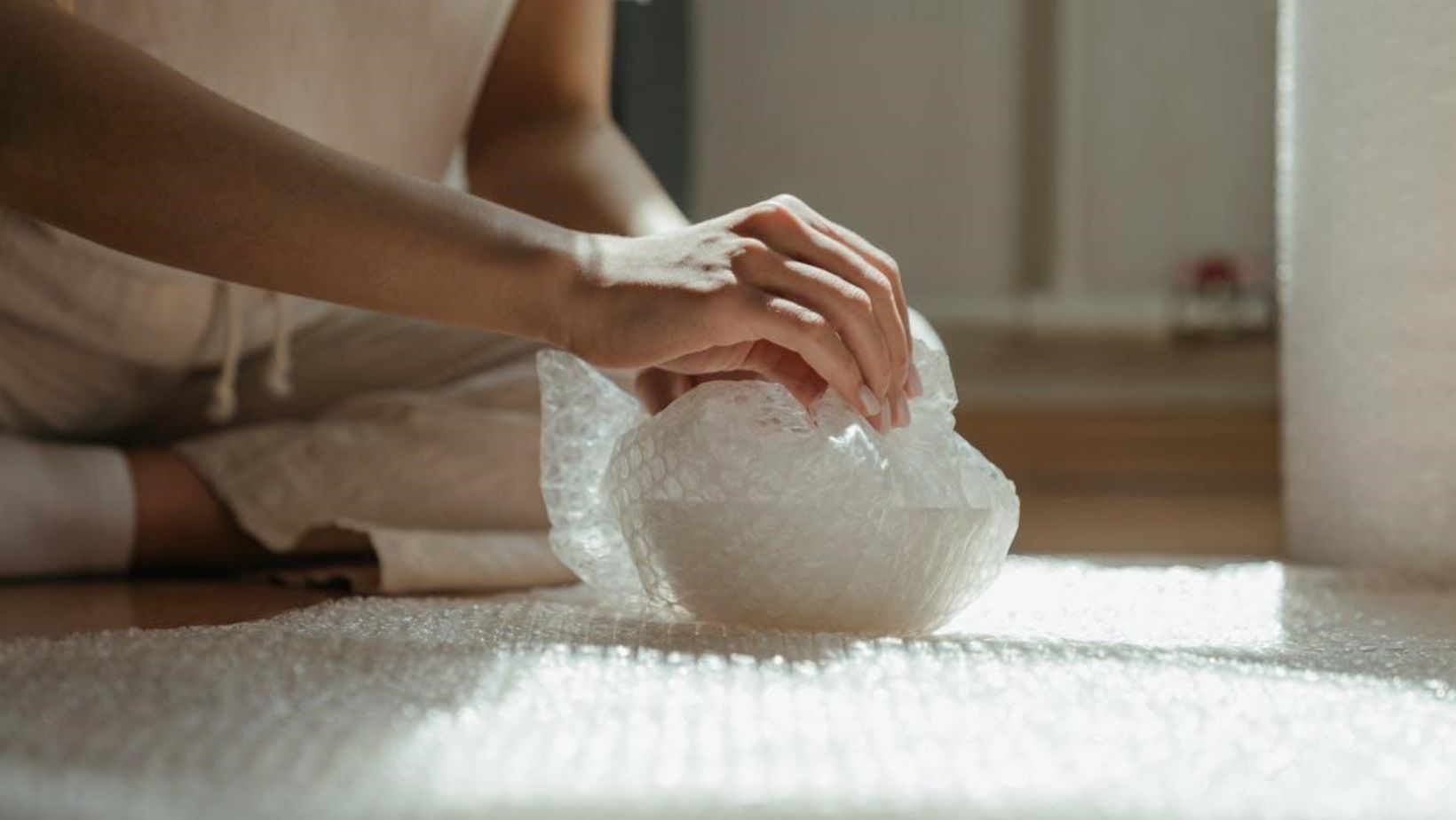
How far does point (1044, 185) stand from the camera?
255 cm

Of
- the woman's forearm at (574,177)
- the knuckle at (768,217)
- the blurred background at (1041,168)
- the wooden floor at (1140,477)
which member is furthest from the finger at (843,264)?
the blurred background at (1041,168)

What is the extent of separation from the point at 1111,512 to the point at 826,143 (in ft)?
3.64

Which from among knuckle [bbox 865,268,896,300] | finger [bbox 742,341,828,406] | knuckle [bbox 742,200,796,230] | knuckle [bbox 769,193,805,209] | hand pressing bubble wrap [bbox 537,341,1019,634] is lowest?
hand pressing bubble wrap [bbox 537,341,1019,634]

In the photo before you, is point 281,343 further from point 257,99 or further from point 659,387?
point 659,387

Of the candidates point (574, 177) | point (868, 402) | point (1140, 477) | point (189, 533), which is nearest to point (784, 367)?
point (868, 402)

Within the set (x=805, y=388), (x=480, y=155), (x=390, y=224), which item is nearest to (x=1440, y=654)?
(x=805, y=388)

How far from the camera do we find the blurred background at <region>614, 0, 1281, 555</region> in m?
2.50

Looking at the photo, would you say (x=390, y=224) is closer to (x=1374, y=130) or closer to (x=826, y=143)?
(x=1374, y=130)

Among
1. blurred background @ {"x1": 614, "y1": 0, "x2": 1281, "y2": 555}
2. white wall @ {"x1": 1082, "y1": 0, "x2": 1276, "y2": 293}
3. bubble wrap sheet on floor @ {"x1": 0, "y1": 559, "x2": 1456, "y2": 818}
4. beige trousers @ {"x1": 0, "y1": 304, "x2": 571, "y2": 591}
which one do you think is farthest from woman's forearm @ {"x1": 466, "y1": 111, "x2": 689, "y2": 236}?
white wall @ {"x1": 1082, "y1": 0, "x2": 1276, "y2": 293}

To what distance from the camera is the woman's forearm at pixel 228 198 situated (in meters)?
0.59

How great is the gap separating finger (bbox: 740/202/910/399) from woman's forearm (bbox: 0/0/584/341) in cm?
7

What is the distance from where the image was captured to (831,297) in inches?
23.5

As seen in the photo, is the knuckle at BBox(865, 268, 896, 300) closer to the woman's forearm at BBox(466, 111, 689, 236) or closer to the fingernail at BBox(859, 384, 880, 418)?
the fingernail at BBox(859, 384, 880, 418)

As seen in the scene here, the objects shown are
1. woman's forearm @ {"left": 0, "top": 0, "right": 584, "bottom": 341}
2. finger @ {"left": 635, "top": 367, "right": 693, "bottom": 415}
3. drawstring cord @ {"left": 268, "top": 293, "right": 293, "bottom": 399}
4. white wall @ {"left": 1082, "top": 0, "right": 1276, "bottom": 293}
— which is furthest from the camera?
white wall @ {"left": 1082, "top": 0, "right": 1276, "bottom": 293}
